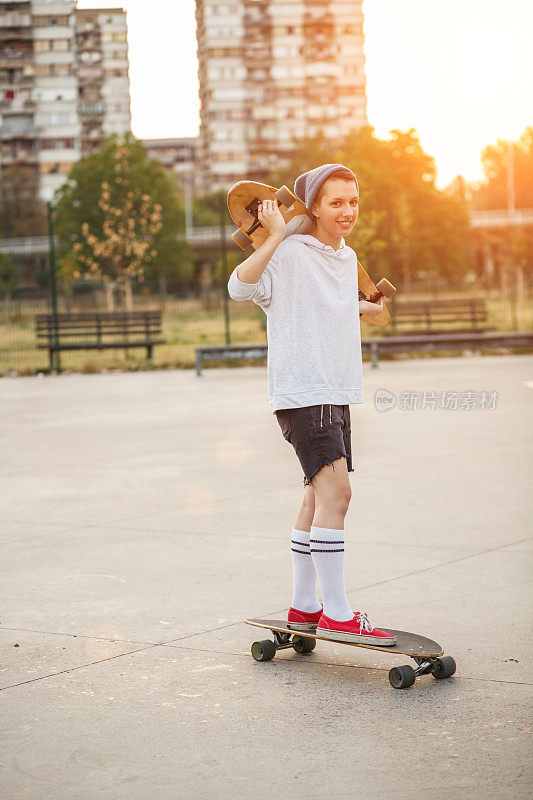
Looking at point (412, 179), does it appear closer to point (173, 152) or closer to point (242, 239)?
point (242, 239)

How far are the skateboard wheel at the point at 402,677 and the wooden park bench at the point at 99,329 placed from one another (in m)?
18.2

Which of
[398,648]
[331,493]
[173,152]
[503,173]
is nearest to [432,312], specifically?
[331,493]

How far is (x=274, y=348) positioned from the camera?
14.0 feet

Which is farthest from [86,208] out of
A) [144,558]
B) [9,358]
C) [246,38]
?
[246,38]

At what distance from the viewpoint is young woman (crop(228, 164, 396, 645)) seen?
4.14 meters

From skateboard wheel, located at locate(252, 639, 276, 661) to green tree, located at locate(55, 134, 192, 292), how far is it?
67.7ft

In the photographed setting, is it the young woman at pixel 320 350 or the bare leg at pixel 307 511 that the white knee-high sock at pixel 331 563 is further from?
the bare leg at pixel 307 511

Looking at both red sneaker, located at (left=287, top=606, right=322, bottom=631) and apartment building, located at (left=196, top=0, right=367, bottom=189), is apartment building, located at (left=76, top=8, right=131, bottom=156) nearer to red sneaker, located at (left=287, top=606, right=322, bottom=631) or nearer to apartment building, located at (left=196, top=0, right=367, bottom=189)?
apartment building, located at (left=196, top=0, right=367, bottom=189)

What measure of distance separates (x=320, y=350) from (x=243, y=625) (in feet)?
4.29

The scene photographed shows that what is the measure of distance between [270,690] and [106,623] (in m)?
1.13

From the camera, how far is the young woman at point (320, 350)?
13.6 feet

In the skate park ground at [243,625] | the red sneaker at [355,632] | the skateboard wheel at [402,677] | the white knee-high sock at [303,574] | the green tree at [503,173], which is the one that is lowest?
the skate park ground at [243,625]

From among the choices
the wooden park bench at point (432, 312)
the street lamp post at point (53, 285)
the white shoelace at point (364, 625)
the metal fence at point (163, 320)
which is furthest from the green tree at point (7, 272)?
the white shoelace at point (364, 625)

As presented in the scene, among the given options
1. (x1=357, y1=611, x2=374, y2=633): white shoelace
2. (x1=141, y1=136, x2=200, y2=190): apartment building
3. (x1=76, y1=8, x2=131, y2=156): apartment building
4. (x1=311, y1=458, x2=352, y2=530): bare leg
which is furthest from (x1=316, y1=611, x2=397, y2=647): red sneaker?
(x1=141, y1=136, x2=200, y2=190): apartment building
